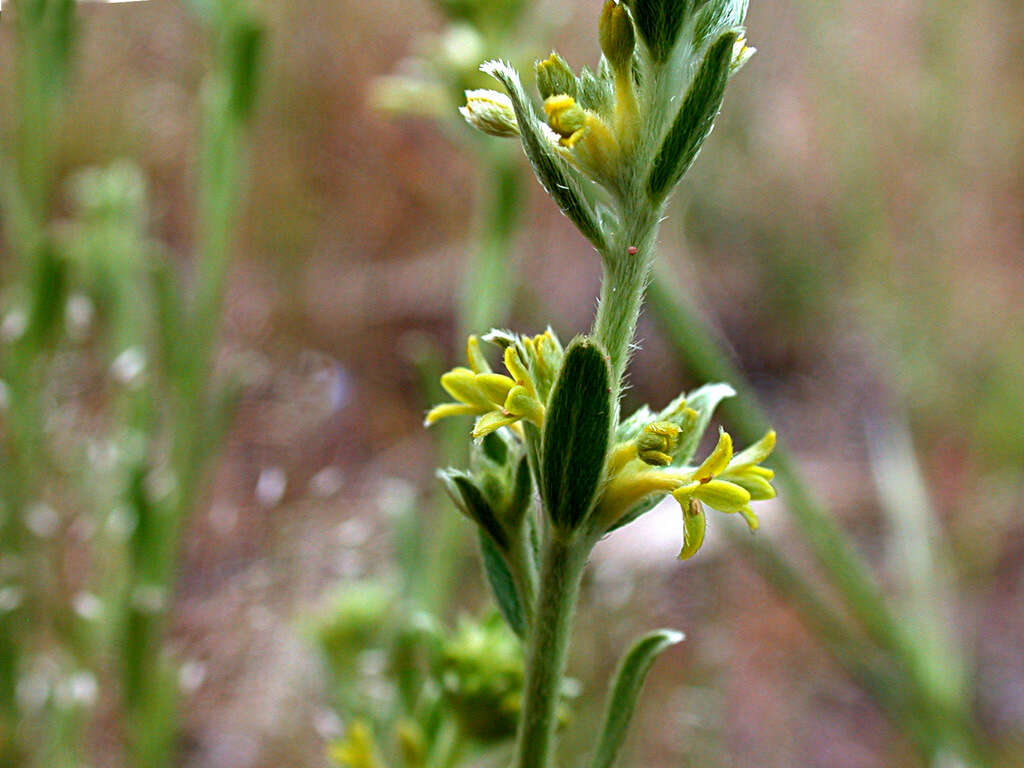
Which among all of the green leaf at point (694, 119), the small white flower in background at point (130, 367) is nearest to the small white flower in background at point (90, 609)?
the small white flower in background at point (130, 367)

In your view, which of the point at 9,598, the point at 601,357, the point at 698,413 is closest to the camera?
the point at 601,357

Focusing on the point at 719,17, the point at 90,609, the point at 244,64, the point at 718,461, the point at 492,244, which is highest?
the point at 244,64

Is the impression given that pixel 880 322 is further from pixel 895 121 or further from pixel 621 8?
pixel 621 8

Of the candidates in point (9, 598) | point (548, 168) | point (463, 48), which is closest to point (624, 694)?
point (548, 168)

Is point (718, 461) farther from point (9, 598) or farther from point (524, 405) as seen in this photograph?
point (9, 598)

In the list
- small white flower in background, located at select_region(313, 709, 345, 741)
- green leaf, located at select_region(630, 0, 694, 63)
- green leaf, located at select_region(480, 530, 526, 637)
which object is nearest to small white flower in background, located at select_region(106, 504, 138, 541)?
small white flower in background, located at select_region(313, 709, 345, 741)

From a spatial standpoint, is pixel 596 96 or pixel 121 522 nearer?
pixel 596 96

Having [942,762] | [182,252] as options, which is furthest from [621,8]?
[182,252]

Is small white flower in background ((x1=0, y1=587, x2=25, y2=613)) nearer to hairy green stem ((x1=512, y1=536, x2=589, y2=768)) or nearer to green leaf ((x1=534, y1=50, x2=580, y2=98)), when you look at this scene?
hairy green stem ((x1=512, y1=536, x2=589, y2=768))
